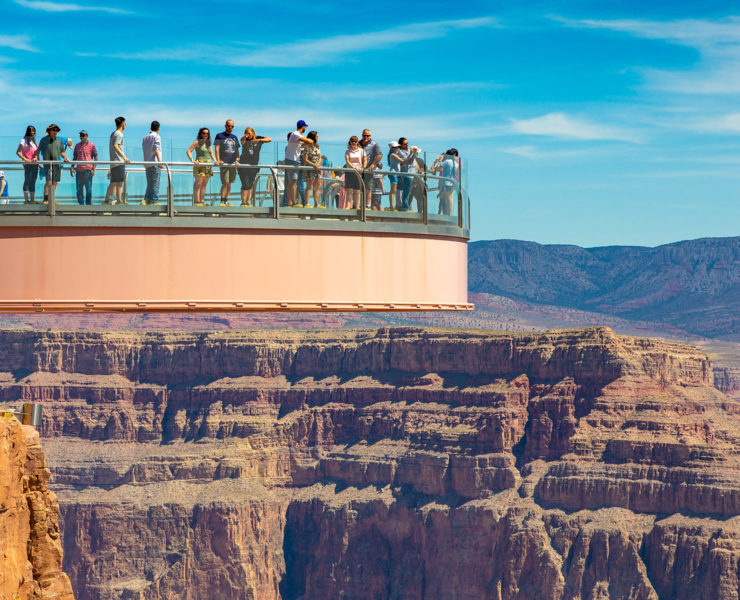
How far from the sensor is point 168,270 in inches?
1040

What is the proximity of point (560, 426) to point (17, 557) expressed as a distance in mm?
172137

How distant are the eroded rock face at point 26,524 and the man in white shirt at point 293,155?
264 inches

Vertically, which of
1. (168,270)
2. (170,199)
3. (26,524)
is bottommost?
(26,524)

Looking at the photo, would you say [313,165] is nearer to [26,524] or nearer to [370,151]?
[370,151]

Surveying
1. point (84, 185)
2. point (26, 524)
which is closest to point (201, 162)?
point (84, 185)

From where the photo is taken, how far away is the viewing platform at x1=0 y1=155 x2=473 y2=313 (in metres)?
26.3

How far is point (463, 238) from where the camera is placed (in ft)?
102

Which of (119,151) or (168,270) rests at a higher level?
(119,151)

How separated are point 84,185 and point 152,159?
137 centimetres

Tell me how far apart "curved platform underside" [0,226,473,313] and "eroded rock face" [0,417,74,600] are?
9.89 ft

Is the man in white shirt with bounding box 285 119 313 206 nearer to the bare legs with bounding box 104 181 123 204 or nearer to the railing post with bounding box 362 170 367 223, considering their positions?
the railing post with bounding box 362 170 367 223

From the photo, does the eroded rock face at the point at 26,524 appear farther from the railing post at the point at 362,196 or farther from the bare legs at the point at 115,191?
the railing post at the point at 362,196

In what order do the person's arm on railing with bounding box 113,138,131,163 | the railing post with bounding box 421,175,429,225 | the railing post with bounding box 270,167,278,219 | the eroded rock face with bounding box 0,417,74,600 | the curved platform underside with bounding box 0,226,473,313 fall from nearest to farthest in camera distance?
the curved platform underside with bounding box 0,226,473,313, the railing post with bounding box 270,167,278,219, the eroded rock face with bounding box 0,417,74,600, the person's arm on railing with bounding box 113,138,131,163, the railing post with bounding box 421,175,429,225

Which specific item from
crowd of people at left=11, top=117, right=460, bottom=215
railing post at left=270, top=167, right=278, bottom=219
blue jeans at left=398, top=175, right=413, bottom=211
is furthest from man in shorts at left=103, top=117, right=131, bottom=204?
blue jeans at left=398, top=175, right=413, bottom=211
